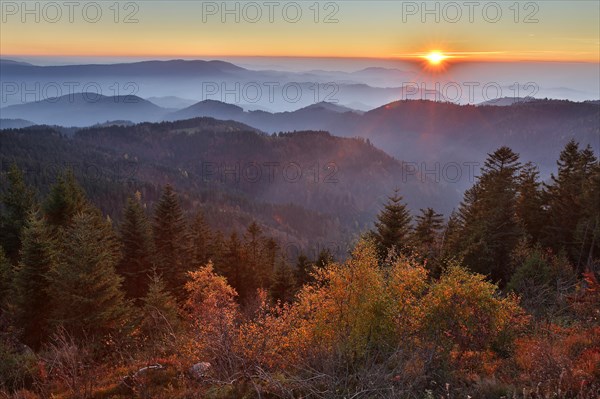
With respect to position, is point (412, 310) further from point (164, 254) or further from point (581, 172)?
point (581, 172)

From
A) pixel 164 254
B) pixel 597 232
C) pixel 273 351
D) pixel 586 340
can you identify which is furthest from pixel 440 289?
pixel 164 254

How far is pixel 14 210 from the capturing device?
3241 centimetres

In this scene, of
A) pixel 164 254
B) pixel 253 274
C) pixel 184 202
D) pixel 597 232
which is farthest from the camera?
pixel 184 202

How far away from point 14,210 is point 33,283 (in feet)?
34.7

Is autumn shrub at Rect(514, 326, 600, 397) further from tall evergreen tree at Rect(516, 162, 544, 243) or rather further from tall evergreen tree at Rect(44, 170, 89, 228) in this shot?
tall evergreen tree at Rect(44, 170, 89, 228)

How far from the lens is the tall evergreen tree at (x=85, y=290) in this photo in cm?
2284

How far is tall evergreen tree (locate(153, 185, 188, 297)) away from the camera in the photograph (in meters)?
36.6

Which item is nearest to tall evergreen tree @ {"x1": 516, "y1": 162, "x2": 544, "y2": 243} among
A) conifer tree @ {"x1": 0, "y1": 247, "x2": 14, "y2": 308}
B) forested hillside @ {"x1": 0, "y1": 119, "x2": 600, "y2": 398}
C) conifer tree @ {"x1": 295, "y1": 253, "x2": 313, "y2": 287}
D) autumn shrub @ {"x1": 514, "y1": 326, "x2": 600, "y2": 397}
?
forested hillside @ {"x1": 0, "y1": 119, "x2": 600, "y2": 398}

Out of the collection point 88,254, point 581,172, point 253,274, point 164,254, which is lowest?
point 253,274

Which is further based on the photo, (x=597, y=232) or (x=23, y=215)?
(x=23, y=215)

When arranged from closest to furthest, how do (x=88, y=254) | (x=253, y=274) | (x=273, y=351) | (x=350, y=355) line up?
(x=350, y=355), (x=273, y=351), (x=88, y=254), (x=253, y=274)

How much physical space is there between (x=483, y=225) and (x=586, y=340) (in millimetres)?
20395

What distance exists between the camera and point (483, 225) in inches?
1248

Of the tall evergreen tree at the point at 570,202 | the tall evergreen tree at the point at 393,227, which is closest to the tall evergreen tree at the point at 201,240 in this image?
the tall evergreen tree at the point at 393,227
